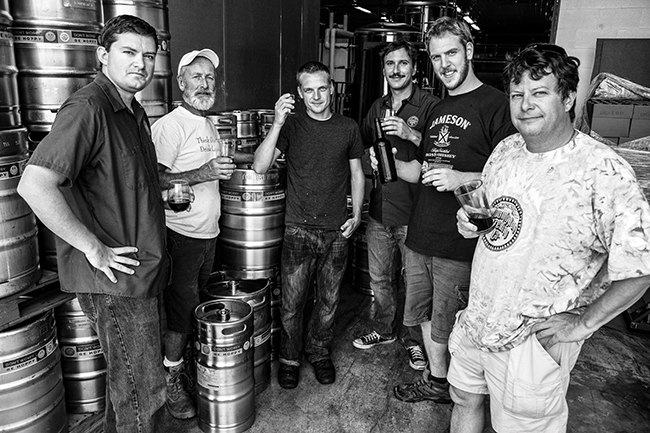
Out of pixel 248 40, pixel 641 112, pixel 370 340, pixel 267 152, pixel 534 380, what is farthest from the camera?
pixel 248 40

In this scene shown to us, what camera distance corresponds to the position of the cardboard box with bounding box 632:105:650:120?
473cm

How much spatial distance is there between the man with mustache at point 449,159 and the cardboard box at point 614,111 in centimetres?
277

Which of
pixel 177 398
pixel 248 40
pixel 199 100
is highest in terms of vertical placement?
pixel 248 40

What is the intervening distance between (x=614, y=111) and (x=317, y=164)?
3331 millimetres

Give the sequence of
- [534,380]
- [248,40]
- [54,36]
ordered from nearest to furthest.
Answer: [534,380] < [54,36] < [248,40]

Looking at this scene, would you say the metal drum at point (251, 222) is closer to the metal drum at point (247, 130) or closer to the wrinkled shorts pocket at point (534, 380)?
the metal drum at point (247, 130)

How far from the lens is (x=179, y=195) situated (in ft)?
7.60

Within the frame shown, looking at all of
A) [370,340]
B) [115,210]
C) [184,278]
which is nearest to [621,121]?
[370,340]

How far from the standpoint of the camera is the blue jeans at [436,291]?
2789 millimetres

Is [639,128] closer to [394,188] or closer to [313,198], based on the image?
[394,188]

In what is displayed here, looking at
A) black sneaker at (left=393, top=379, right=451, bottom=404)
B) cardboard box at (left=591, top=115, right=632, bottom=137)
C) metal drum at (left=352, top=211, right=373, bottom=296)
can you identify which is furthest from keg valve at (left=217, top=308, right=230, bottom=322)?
cardboard box at (left=591, top=115, right=632, bottom=137)

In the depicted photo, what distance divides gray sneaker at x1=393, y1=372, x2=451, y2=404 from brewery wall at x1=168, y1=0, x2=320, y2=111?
3.13m

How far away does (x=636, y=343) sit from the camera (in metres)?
4.15

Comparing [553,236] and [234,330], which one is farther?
[234,330]
